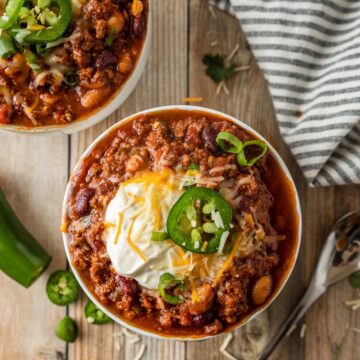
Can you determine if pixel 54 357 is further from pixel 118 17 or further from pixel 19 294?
pixel 118 17

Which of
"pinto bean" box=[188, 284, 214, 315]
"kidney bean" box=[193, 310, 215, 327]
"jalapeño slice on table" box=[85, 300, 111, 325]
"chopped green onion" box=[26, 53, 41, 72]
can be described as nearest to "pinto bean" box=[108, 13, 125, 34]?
"chopped green onion" box=[26, 53, 41, 72]

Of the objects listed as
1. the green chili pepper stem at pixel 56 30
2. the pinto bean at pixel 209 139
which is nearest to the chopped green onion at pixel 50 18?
the green chili pepper stem at pixel 56 30

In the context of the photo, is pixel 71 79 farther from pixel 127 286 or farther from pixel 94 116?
pixel 127 286

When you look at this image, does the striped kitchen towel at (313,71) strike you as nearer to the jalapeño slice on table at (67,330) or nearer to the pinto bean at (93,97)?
the pinto bean at (93,97)

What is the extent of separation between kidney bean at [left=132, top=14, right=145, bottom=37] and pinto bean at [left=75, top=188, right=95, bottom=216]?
0.79 m

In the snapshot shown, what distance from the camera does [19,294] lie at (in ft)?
12.0

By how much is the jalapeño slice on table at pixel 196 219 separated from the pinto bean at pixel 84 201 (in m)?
0.50

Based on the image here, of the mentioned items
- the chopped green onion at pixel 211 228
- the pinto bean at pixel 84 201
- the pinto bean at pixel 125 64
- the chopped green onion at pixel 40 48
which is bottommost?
the pinto bean at pixel 84 201

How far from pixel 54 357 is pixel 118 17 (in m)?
1.97

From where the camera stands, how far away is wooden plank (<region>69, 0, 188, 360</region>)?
11.8 feet

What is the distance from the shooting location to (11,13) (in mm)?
2844

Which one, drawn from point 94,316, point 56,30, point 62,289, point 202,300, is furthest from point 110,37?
point 94,316

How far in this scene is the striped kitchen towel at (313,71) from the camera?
3.33 m

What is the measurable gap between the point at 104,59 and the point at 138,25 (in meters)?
0.23
